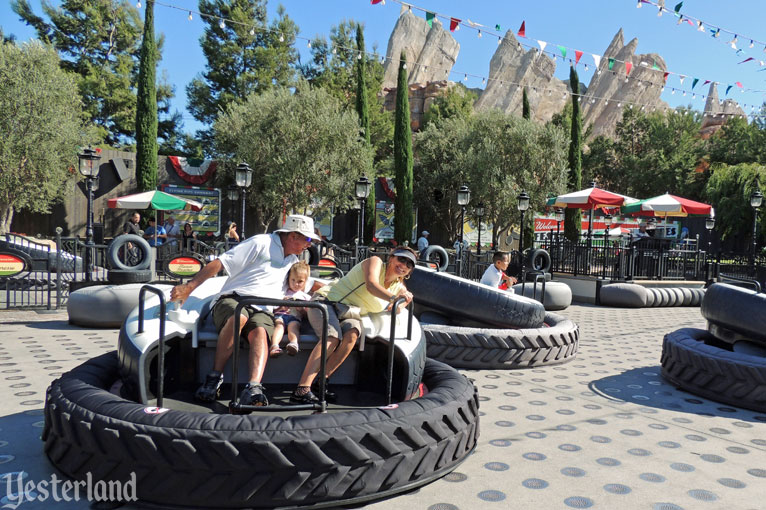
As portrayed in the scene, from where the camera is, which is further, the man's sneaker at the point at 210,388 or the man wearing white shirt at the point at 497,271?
the man wearing white shirt at the point at 497,271

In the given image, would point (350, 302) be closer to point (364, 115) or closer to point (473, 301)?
point (473, 301)

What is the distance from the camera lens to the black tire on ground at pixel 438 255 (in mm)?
9312

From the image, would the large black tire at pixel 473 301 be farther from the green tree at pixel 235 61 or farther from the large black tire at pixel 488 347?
the green tree at pixel 235 61

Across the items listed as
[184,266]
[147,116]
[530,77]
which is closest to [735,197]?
[184,266]

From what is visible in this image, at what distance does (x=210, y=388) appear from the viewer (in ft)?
10.0

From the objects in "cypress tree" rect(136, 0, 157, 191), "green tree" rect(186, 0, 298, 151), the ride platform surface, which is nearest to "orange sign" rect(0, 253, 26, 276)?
the ride platform surface

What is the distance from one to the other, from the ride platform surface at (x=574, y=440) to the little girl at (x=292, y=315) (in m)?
0.34

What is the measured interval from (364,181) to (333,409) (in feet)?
41.7

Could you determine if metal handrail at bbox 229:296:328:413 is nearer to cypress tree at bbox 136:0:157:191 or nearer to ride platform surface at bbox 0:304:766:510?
ride platform surface at bbox 0:304:766:510

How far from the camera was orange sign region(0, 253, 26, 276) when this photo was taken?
320 inches

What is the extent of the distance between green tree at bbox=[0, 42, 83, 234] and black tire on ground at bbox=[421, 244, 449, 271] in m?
16.8

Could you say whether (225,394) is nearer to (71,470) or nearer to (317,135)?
(71,470)

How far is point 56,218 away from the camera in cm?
2183

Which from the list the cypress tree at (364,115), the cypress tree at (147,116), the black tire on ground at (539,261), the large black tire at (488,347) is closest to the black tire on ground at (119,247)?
the large black tire at (488,347)
